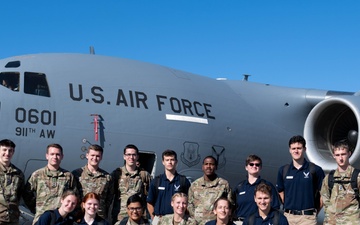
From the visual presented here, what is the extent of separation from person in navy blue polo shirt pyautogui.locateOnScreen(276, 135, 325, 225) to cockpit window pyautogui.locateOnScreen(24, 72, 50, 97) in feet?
14.3

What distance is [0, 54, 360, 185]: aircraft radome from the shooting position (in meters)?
8.82

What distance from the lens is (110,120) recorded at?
9422 millimetres

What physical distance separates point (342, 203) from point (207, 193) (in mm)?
1682

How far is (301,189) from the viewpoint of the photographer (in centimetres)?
679

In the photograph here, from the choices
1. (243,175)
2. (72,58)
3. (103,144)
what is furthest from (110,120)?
(243,175)

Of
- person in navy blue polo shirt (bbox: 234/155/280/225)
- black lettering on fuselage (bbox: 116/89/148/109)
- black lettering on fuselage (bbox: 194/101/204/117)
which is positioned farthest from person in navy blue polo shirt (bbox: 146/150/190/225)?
black lettering on fuselage (bbox: 194/101/204/117)

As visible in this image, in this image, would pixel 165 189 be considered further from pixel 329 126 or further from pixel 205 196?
pixel 329 126

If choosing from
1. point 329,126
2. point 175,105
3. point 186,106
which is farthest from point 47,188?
point 329,126

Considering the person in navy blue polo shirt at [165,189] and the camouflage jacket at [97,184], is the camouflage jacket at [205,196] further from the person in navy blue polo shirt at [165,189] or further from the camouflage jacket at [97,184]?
the camouflage jacket at [97,184]

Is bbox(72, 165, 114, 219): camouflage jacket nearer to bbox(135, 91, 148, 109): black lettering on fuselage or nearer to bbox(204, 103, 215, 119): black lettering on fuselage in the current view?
bbox(135, 91, 148, 109): black lettering on fuselage

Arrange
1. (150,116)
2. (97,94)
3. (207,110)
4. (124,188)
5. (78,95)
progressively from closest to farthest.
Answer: (124,188)
(78,95)
(97,94)
(150,116)
(207,110)

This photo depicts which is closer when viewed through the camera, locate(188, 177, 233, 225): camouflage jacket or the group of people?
the group of people

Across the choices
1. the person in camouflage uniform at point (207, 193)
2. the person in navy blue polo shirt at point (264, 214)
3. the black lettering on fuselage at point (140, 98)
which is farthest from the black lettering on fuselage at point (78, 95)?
the person in navy blue polo shirt at point (264, 214)

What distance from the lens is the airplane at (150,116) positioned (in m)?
8.82
